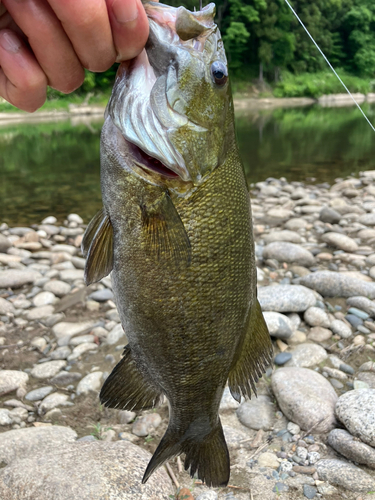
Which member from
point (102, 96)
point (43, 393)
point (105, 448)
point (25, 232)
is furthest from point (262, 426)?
point (102, 96)

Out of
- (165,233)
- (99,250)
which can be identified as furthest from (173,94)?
(99,250)

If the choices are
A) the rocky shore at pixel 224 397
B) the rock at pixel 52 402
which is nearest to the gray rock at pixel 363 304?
the rocky shore at pixel 224 397

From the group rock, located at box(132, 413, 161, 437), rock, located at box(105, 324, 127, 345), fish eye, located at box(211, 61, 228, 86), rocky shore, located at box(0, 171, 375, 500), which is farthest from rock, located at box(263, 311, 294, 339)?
fish eye, located at box(211, 61, 228, 86)

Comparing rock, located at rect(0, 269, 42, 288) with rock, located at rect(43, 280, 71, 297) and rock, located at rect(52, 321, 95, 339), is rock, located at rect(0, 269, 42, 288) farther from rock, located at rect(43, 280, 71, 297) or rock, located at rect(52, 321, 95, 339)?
rock, located at rect(52, 321, 95, 339)

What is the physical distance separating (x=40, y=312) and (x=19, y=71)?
13.8ft

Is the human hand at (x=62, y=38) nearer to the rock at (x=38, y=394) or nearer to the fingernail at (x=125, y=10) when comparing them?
the fingernail at (x=125, y=10)

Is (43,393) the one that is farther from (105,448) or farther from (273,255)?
(273,255)

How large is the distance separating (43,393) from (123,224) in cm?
279

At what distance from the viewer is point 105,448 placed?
2936mm

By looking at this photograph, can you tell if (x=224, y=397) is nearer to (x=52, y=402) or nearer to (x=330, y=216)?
(x=52, y=402)

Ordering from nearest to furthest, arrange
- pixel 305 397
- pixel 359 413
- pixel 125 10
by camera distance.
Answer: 1. pixel 125 10
2. pixel 359 413
3. pixel 305 397

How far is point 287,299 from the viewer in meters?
4.82

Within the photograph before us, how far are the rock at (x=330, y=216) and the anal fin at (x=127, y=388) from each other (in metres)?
7.20

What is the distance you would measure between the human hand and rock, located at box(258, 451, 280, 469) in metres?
2.80
